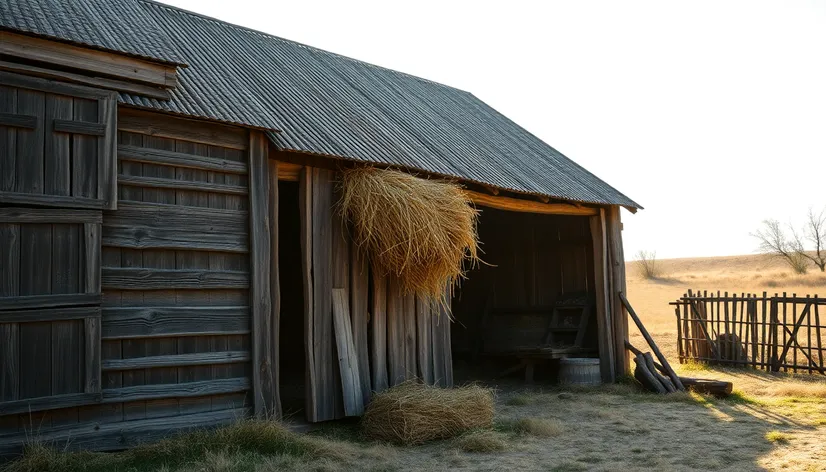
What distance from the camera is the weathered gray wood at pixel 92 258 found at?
21.3 ft

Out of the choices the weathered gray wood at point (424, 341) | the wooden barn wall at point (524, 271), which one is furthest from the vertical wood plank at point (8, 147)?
the wooden barn wall at point (524, 271)

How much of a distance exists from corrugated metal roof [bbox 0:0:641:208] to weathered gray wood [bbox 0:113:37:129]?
918 mm

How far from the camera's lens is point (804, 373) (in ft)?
Result: 44.0

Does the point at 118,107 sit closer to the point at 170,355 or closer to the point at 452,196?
the point at 170,355

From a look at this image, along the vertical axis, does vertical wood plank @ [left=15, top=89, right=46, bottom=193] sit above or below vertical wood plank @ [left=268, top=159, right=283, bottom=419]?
above

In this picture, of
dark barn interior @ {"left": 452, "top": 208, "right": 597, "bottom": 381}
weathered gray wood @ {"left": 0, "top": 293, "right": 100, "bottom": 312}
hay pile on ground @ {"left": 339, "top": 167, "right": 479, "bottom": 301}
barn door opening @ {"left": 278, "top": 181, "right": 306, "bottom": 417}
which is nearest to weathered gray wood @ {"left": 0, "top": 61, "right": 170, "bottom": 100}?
weathered gray wood @ {"left": 0, "top": 293, "right": 100, "bottom": 312}

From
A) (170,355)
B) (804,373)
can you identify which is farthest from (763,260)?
(170,355)

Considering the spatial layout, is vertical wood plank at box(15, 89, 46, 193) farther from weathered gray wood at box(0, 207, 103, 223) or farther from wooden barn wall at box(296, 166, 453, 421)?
wooden barn wall at box(296, 166, 453, 421)

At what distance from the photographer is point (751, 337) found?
14.3 m

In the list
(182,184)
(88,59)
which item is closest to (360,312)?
(182,184)

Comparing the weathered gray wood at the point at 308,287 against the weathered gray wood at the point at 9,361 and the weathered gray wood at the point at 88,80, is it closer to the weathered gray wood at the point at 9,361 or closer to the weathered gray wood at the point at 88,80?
the weathered gray wood at the point at 88,80

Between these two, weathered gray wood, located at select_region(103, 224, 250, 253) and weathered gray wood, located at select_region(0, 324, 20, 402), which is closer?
weathered gray wood, located at select_region(0, 324, 20, 402)

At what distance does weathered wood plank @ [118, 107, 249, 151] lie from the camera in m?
7.02

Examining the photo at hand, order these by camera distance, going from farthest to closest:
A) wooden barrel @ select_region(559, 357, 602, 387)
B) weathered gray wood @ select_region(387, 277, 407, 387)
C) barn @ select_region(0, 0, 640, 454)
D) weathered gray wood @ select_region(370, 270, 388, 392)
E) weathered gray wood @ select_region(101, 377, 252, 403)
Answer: wooden barrel @ select_region(559, 357, 602, 387) < weathered gray wood @ select_region(387, 277, 407, 387) < weathered gray wood @ select_region(370, 270, 388, 392) < weathered gray wood @ select_region(101, 377, 252, 403) < barn @ select_region(0, 0, 640, 454)
